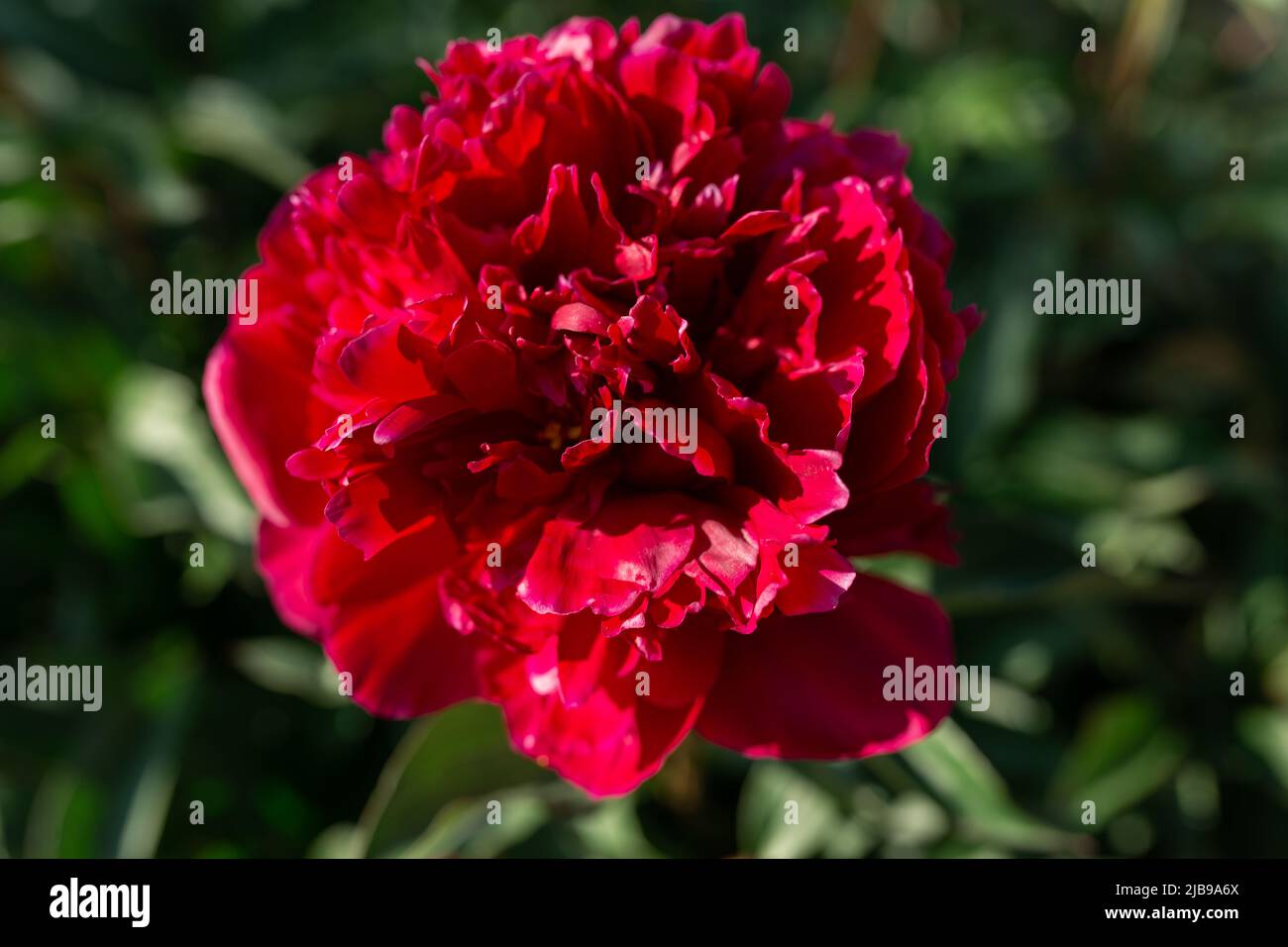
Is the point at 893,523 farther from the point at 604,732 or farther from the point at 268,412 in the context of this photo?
the point at 268,412

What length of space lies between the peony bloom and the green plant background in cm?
30

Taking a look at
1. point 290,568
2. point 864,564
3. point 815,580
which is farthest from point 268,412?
point 864,564

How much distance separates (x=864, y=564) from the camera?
3.48ft

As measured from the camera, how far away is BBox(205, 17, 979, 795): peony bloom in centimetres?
67

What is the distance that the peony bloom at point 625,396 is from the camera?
675mm

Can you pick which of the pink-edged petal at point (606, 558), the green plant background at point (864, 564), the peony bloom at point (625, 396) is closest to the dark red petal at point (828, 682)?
the peony bloom at point (625, 396)

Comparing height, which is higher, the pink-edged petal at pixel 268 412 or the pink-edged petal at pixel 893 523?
the pink-edged petal at pixel 268 412

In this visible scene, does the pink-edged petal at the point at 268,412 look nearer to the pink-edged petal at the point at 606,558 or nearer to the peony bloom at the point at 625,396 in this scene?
the peony bloom at the point at 625,396

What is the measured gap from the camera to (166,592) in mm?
1344

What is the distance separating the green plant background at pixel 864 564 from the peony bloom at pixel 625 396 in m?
0.30

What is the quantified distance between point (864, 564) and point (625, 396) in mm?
454

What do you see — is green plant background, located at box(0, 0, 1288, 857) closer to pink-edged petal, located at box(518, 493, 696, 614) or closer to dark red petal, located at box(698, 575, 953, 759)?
dark red petal, located at box(698, 575, 953, 759)
